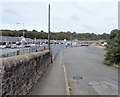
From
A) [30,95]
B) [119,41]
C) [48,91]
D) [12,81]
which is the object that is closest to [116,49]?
[119,41]

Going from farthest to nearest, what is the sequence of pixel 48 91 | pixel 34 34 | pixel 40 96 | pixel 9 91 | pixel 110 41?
pixel 34 34 < pixel 110 41 < pixel 48 91 < pixel 40 96 < pixel 9 91

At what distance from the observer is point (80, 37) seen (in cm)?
15462

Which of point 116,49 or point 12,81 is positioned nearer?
point 12,81

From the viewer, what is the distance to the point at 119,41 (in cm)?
1353

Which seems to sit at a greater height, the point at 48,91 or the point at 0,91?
the point at 0,91

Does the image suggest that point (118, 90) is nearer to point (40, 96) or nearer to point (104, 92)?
point (104, 92)

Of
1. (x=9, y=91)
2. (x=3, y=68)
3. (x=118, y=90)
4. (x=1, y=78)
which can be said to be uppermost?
(x=3, y=68)

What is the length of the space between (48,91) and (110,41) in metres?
11.3

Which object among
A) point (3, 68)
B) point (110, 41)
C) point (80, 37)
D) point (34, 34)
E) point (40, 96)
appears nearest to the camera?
point (3, 68)

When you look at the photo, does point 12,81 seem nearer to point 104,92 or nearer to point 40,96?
point 40,96

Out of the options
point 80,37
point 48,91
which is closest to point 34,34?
point 80,37

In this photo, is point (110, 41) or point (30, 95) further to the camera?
point (110, 41)

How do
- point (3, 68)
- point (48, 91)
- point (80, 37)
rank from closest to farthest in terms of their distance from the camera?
point (3, 68)
point (48, 91)
point (80, 37)

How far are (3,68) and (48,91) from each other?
3.67 metres
